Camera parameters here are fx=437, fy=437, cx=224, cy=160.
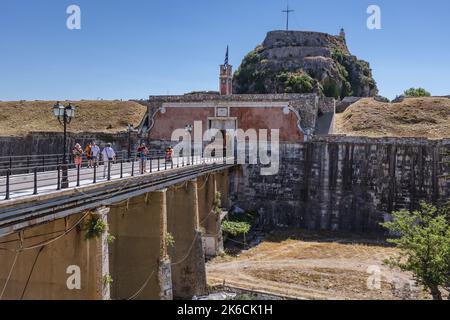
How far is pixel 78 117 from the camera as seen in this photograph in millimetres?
39500

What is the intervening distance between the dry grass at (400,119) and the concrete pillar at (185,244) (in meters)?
15.8

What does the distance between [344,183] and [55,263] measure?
850 inches

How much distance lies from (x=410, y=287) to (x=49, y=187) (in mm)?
15561

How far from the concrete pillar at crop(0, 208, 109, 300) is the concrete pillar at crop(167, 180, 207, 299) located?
7597 mm

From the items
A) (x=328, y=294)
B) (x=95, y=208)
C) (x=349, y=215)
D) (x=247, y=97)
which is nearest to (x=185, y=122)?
(x=247, y=97)

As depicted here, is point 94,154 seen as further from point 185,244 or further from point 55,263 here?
point 55,263

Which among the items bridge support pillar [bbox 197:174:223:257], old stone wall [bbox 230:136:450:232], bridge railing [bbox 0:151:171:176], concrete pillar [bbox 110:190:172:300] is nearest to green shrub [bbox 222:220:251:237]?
bridge support pillar [bbox 197:174:223:257]

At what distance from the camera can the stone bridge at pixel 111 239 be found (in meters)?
10.1

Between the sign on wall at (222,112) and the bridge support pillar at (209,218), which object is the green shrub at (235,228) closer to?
the bridge support pillar at (209,218)

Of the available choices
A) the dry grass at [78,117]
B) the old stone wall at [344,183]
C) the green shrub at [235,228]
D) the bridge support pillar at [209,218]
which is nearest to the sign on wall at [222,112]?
the old stone wall at [344,183]

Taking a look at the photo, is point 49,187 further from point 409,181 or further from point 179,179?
point 409,181

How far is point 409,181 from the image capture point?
27656 mm

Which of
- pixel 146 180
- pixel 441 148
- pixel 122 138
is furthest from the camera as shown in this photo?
pixel 122 138

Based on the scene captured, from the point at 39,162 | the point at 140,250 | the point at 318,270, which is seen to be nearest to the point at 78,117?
the point at 39,162
